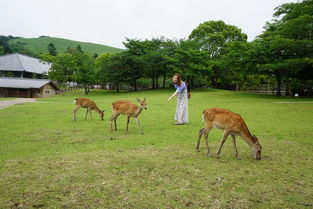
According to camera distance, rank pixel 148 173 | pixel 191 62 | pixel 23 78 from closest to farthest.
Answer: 1. pixel 148 173
2. pixel 191 62
3. pixel 23 78

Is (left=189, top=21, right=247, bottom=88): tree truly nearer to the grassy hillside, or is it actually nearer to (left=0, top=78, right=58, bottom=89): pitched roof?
(left=0, top=78, right=58, bottom=89): pitched roof

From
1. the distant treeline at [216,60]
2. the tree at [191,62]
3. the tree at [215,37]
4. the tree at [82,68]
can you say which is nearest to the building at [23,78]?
the distant treeline at [216,60]

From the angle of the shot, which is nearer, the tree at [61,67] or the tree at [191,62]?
the tree at [191,62]

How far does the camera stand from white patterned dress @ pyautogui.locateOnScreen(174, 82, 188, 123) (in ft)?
38.1

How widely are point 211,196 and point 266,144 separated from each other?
184 inches

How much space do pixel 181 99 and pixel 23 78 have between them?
57241mm

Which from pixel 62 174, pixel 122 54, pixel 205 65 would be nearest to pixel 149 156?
pixel 62 174

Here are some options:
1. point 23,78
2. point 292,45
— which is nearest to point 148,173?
point 292,45

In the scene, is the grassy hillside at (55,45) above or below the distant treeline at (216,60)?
above

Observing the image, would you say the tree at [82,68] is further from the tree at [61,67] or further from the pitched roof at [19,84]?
the pitched roof at [19,84]

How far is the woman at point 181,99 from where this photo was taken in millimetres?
11374

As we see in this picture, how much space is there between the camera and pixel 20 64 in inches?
2410

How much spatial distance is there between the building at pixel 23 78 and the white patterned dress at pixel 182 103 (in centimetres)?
4367

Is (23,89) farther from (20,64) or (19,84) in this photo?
(20,64)
